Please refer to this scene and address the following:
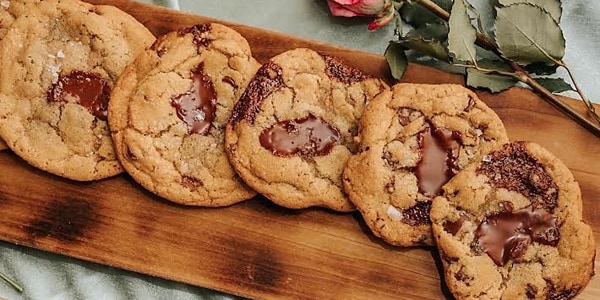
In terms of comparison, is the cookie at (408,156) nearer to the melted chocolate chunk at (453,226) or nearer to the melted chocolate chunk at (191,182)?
the melted chocolate chunk at (453,226)

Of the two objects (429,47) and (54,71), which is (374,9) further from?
(54,71)

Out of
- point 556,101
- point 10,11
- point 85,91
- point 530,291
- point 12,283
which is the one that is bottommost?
point 12,283

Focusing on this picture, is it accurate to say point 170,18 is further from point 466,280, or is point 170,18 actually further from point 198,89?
point 466,280

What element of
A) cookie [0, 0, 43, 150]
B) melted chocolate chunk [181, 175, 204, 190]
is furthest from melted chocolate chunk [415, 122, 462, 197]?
cookie [0, 0, 43, 150]

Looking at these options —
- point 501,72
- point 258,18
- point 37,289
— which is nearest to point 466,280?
point 501,72

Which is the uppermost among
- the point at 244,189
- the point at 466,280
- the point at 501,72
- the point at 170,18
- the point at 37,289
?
the point at 170,18

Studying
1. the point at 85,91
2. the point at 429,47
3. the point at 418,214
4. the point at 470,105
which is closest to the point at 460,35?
the point at 429,47

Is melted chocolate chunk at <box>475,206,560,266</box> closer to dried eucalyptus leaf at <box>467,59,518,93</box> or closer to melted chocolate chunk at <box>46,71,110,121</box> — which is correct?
dried eucalyptus leaf at <box>467,59,518,93</box>
